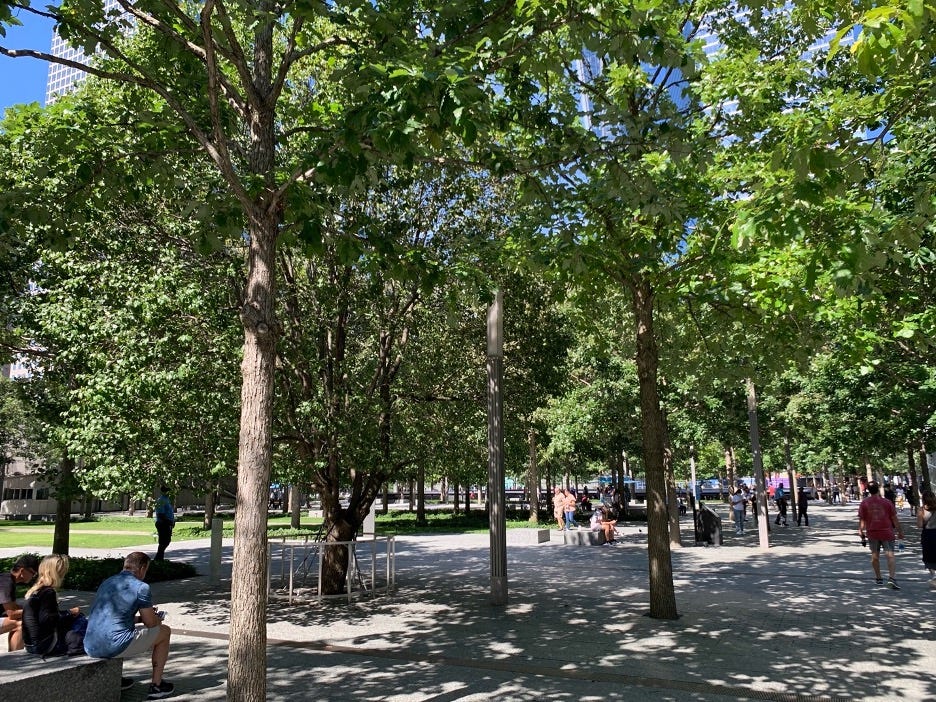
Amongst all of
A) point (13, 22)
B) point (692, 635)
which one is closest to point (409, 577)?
point (692, 635)

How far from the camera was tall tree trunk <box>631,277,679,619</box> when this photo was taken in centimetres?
929

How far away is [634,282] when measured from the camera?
9859mm

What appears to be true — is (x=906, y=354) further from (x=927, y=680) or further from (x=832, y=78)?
(x=927, y=680)

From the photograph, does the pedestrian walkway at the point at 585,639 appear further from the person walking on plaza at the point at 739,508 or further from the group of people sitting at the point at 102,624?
the person walking on plaza at the point at 739,508

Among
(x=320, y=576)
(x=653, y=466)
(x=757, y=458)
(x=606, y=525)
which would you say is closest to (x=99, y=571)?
(x=320, y=576)

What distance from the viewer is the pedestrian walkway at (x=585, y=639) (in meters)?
6.32

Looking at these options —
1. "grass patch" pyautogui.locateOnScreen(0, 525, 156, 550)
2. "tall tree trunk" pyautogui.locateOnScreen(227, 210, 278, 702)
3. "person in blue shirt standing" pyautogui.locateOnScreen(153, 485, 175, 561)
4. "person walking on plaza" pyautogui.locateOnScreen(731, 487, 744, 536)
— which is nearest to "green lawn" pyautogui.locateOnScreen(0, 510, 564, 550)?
"grass patch" pyautogui.locateOnScreen(0, 525, 156, 550)

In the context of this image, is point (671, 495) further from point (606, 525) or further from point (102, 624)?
point (102, 624)

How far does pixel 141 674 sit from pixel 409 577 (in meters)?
7.70

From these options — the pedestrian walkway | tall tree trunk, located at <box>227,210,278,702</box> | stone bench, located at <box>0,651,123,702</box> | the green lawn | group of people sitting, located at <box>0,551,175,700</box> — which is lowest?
the green lawn

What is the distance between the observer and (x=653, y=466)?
9.70m

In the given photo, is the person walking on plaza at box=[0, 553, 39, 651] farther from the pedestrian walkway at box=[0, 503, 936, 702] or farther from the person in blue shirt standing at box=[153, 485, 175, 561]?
the person in blue shirt standing at box=[153, 485, 175, 561]

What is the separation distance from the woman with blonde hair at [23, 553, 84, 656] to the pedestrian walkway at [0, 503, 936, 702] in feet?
2.62

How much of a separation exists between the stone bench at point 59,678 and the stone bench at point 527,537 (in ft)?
56.2
